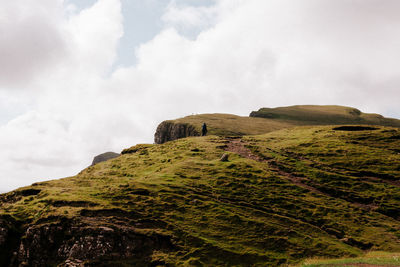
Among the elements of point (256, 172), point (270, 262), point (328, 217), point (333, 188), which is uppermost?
point (256, 172)

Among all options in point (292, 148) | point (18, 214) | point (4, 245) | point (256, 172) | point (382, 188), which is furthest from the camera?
point (292, 148)

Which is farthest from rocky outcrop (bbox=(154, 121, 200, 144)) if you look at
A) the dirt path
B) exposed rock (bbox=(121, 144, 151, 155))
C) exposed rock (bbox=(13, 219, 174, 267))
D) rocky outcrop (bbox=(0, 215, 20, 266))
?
rocky outcrop (bbox=(0, 215, 20, 266))

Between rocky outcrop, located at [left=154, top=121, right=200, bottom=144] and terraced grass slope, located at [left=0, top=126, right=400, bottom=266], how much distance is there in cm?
7549

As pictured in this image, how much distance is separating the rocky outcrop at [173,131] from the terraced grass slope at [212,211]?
248ft

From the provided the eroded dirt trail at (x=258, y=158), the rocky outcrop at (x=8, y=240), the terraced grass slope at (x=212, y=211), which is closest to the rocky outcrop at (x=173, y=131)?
the eroded dirt trail at (x=258, y=158)

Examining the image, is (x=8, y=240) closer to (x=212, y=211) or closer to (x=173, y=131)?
(x=212, y=211)

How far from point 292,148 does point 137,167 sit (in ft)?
109

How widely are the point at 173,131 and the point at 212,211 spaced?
107511mm

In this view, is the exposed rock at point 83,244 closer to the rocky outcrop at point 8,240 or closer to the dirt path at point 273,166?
the rocky outcrop at point 8,240

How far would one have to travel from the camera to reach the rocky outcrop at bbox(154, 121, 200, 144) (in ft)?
454

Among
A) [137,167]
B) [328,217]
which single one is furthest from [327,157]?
[137,167]

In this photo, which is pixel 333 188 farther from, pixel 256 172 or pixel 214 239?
pixel 214 239

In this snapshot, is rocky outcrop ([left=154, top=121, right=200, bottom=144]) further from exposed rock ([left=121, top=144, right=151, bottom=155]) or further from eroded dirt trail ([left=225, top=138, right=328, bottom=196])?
eroded dirt trail ([left=225, top=138, right=328, bottom=196])

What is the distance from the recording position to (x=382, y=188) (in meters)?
47.8
